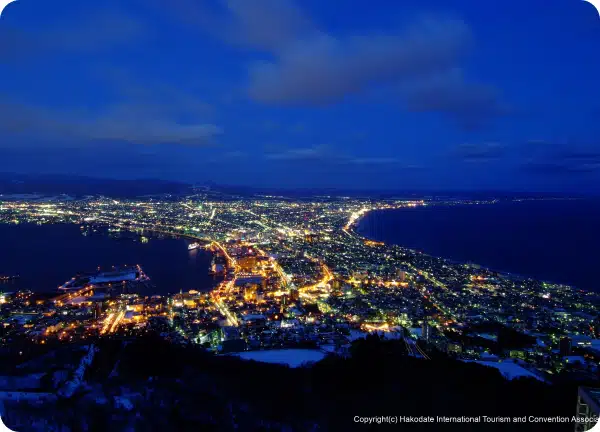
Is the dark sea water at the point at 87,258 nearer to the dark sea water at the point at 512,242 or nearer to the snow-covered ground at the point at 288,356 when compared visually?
the snow-covered ground at the point at 288,356

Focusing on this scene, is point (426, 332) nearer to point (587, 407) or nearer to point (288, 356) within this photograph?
point (288, 356)

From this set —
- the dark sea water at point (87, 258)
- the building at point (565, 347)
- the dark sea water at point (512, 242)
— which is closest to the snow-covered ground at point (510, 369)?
the building at point (565, 347)

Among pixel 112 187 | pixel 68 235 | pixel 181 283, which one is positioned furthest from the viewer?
pixel 112 187

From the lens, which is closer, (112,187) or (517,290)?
(517,290)

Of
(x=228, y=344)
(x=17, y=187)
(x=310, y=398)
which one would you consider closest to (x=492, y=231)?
(x=228, y=344)

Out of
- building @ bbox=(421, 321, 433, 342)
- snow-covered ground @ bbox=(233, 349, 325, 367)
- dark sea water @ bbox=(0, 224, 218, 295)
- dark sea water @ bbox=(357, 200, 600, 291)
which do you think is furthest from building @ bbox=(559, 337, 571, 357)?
dark sea water @ bbox=(0, 224, 218, 295)

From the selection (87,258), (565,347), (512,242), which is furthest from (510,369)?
(512,242)

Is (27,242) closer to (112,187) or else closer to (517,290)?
(517,290)

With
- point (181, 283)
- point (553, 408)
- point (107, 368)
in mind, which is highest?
point (553, 408)
